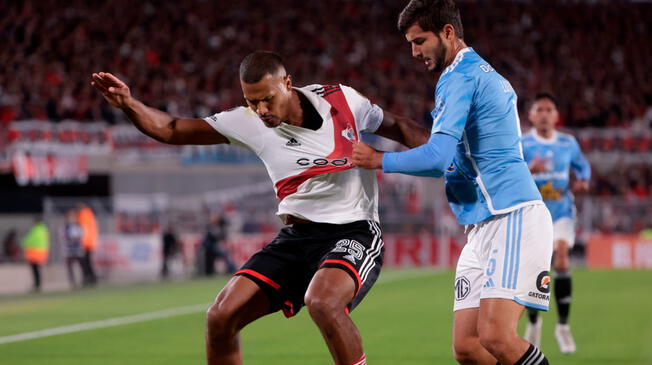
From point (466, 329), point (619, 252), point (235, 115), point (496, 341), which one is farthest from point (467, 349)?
point (619, 252)

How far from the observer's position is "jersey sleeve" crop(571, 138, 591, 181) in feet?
32.2

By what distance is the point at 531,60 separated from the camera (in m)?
37.1

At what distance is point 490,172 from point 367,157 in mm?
637

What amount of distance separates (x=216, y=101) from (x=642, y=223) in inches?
594

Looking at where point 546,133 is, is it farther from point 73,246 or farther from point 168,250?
point 168,250

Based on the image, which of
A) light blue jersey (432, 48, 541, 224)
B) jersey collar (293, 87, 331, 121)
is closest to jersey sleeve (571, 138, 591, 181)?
jersey collar (293, 87, 331, 121)

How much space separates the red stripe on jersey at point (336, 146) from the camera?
5668mm

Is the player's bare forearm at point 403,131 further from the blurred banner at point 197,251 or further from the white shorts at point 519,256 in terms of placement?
the blurred banner at point 197,251

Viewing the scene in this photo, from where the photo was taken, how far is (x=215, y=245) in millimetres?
24391

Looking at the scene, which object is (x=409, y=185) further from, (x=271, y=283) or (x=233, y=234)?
(x=271, y=283)

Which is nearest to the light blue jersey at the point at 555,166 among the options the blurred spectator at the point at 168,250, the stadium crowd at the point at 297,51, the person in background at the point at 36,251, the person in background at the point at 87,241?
the person in background at the point at 36,251

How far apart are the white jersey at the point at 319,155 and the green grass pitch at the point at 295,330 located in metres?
3.36

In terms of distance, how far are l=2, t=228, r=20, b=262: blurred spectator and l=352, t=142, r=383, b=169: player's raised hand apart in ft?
81.7

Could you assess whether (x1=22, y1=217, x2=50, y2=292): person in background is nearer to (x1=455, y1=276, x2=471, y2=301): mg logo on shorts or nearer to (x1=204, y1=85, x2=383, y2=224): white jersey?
(x1=204, y1=85, x2=383, y2=224): white jersey
